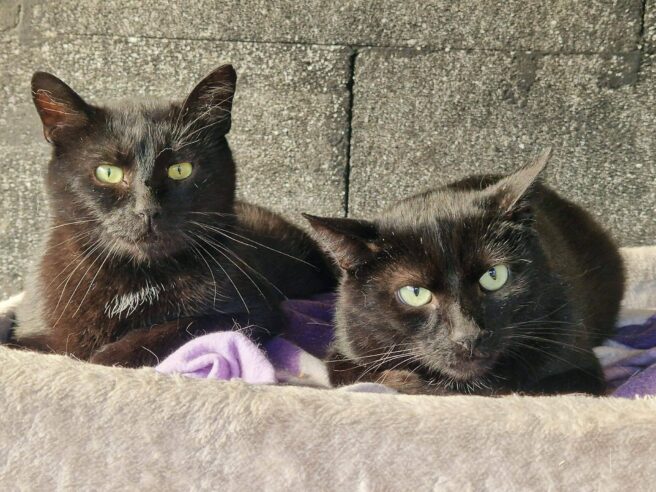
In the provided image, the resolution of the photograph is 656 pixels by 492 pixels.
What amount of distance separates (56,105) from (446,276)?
0.96 meters

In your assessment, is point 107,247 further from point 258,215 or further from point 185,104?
point 258,215

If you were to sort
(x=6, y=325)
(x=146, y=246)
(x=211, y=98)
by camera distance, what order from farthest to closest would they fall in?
(x=6, y=325)
(x=211, y=98)
(x=146, y=246)

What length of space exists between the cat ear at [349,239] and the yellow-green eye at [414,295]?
11 centimetres

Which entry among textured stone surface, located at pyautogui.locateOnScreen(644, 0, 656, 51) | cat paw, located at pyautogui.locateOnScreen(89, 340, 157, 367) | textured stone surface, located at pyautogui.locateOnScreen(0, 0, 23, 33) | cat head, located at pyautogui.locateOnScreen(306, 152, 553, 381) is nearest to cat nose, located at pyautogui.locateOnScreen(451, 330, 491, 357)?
cat head, located at pyautogui.locateOnScreen(306, 152, 553, 381)

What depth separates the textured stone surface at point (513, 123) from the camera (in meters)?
2.42

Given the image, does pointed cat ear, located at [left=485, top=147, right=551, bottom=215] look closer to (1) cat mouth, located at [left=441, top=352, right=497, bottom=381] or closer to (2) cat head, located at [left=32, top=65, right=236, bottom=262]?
(1) cat mouth, located at [left=441, top=352, right=497, bottom=381]

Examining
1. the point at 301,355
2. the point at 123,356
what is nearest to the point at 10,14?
the point at 123,356

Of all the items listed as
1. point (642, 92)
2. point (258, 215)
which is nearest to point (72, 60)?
point (258, 215)

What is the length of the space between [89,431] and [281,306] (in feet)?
2.54

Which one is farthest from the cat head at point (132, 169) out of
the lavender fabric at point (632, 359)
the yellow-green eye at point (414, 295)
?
the lavender fabric at point (632, 359)

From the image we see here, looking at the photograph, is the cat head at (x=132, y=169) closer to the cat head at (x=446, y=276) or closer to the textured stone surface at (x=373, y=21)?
the cat head at (x=446, y=276)

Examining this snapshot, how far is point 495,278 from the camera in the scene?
1.48 metres

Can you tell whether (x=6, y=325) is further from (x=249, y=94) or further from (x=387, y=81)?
(x=387, y=81)

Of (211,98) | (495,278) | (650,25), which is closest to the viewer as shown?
(495,278)
